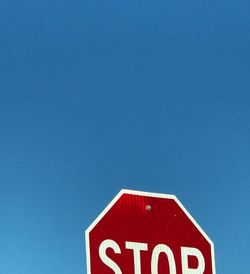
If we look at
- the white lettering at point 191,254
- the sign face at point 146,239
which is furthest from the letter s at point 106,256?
the white lettering at point 191,254

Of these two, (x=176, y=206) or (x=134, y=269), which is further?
(x=176, y=206)

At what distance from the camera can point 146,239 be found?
1157 mm

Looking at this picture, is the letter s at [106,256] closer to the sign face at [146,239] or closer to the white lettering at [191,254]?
the sign face at [146,239]

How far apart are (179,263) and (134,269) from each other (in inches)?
3.8

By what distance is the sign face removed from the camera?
1.12 meters

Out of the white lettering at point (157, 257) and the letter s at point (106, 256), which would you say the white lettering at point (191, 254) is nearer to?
the white lettering at point (157, 257)

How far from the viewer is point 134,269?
1.12 metres

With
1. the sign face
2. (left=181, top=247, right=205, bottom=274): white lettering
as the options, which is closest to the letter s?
the sign face

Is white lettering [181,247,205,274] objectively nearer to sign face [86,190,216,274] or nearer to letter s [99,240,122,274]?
sign face [86,190,216,274]

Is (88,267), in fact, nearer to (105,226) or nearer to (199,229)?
(105,226)

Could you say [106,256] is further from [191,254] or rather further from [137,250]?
[191,254]

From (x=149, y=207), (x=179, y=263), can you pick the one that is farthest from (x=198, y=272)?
(x=149, y=207)

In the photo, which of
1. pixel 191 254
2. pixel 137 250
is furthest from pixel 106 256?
pixel 191 254

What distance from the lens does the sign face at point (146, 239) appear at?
3.67 feet
